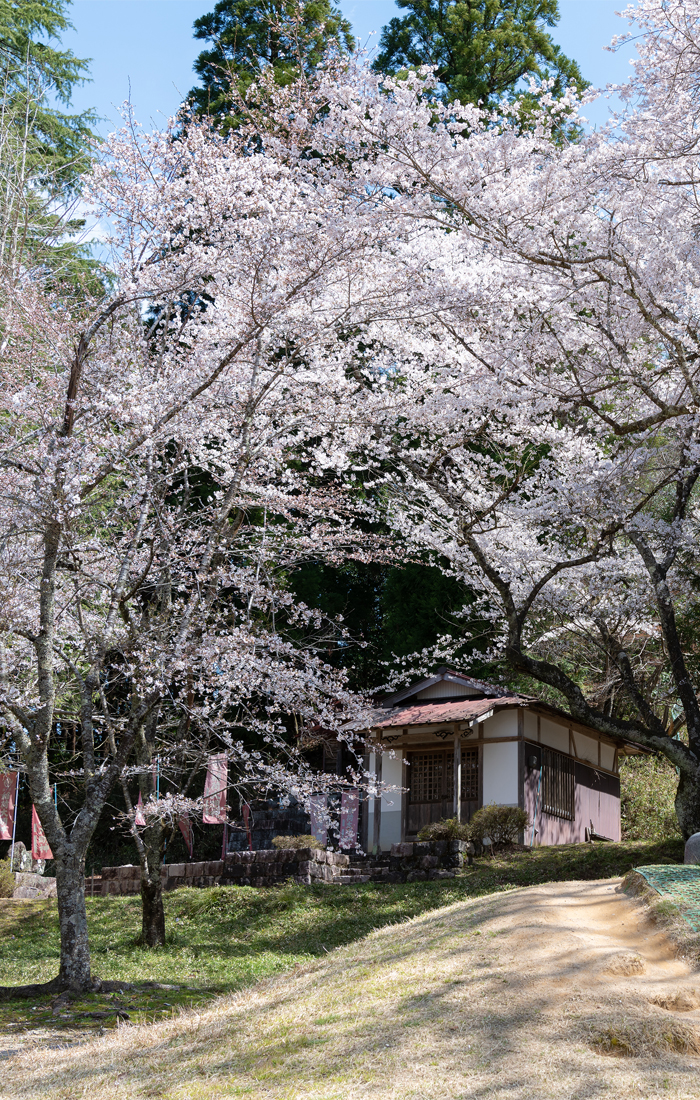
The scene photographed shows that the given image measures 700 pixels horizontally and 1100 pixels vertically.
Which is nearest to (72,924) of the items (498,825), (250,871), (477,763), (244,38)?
(250,871)

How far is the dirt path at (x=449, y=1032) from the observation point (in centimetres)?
476

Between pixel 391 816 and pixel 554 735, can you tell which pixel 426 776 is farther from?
pixel 554 735

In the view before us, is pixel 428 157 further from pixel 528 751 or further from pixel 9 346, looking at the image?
pixel 528 751

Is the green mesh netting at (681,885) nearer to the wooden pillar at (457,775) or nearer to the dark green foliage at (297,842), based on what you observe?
the dark green foliage at (297,842)

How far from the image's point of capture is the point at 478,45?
77.7 feet

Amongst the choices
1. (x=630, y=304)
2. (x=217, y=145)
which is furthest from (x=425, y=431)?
(x=217, y=145)

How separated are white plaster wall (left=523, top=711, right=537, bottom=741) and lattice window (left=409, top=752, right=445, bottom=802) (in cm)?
205

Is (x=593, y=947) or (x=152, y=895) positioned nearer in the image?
(x=593, y=947)

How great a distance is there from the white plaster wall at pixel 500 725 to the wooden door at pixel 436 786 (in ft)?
2.09

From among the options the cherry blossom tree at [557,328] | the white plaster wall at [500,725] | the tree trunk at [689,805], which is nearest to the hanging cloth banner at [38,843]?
the white plaster wall at [500,725]

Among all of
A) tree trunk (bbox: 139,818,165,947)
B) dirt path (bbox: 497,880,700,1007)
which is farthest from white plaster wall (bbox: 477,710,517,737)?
dirt path (bbox: 497,880,700,1007)

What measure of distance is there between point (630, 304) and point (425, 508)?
5.31 m

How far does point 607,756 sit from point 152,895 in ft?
42.9

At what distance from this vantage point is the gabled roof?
18.9m
